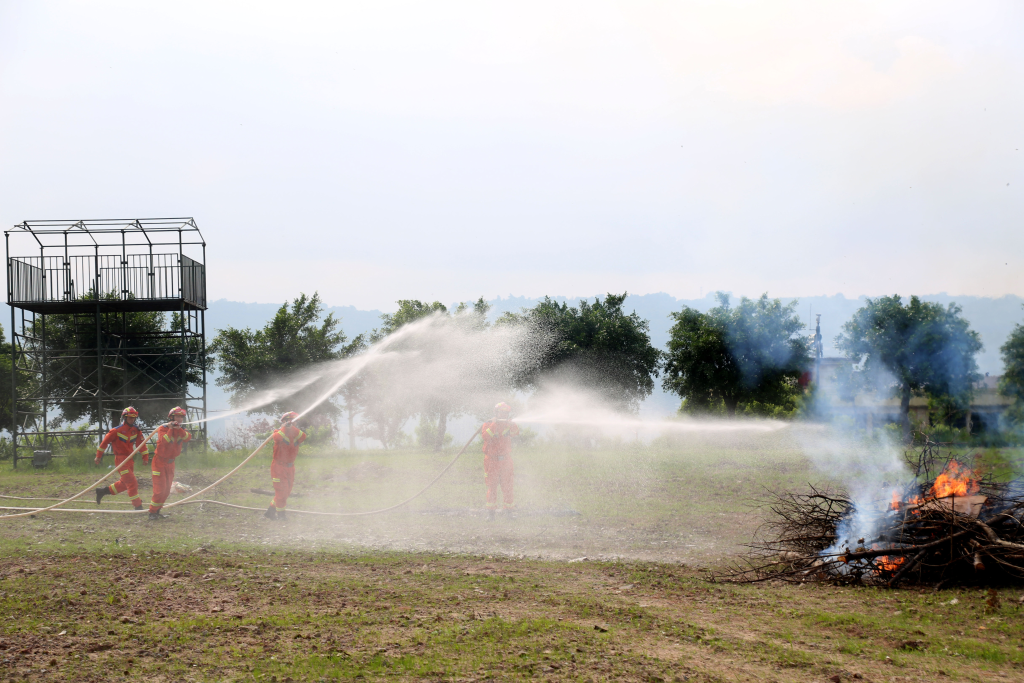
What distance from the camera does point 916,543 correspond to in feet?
33.1

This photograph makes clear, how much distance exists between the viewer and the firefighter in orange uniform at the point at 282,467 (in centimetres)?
1512

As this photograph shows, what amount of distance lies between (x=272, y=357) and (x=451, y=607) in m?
29.3

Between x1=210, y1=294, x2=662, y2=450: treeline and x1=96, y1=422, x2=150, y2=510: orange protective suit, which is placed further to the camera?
x1=210, y1=294, x2=662, y2=450: treeline

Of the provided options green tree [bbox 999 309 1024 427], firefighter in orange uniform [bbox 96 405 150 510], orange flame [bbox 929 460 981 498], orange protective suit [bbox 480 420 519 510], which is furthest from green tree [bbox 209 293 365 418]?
green tree [bbox 999 309 1024 427]

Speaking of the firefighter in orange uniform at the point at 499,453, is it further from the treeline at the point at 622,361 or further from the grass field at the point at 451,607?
the treeline at the point at 622,361

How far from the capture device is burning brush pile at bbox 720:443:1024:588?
9328 millimetres

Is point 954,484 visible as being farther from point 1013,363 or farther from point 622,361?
point 1013,363

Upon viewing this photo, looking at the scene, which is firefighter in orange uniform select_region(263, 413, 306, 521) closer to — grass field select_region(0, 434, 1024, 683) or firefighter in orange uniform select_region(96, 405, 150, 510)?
grass field select_region(0, 434, 1024, 683)

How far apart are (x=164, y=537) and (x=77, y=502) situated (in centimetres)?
570

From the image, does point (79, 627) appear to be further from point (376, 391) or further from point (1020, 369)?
point (1020, 369)

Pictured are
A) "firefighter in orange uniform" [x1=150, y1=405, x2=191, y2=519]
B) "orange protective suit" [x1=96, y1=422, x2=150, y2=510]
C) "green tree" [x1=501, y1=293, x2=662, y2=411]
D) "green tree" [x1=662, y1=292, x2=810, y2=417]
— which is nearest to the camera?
"firefighter in orange uniform" [x1=150, y1=405, x2=191, y2=519]

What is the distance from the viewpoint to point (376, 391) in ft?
124

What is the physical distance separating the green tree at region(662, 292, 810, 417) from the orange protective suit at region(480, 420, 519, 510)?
25222 mm

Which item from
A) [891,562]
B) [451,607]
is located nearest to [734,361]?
[891,562]
